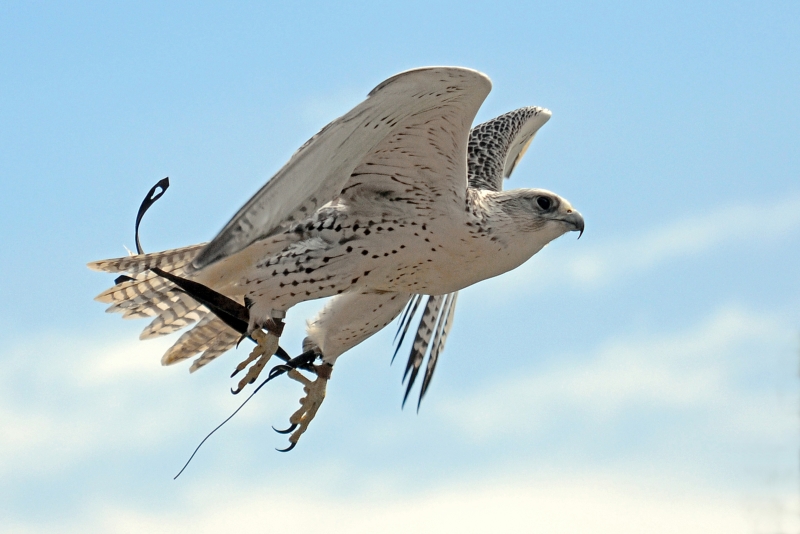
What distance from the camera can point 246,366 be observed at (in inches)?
237

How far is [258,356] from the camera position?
602cm

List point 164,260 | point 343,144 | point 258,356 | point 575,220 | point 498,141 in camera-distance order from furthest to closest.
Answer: point 498,141 → point 164,260 → point 575,220 → point 258,356 → point 343,144

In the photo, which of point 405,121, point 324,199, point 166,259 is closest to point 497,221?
point 405,121

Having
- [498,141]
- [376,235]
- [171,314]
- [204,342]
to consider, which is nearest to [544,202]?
[376,235]

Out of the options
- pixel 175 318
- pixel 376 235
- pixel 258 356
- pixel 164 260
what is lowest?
pixel 258 356

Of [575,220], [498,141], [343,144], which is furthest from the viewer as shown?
[498,141]

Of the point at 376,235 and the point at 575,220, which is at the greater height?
the point at 575,220

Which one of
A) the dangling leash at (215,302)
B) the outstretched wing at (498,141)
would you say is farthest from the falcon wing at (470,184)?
the dangling leash at (215,302)

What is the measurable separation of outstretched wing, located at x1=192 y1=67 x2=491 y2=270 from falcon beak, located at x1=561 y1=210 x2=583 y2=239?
991 mm

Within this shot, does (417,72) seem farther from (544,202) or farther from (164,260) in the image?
(164,260)

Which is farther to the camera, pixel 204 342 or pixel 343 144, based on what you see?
pixel 204 342

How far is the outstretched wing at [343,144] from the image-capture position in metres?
4.92

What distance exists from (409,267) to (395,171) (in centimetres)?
57

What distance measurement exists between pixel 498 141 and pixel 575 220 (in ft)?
5.76
